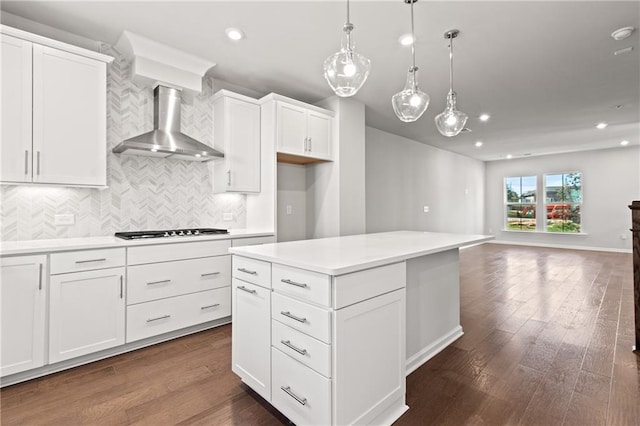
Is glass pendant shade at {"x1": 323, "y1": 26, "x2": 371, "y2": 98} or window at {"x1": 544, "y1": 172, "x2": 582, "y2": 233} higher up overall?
glass pendant shade at {"x1": 323, "y1": 26, "x2": 371, "y2": 98}

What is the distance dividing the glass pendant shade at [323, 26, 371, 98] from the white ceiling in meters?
0.63

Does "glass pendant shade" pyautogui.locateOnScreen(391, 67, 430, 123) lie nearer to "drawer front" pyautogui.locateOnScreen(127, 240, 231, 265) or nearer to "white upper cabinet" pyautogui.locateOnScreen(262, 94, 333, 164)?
"white upper cabinet" pyautogui.locateOnScreen(262, 94, 333, 164)

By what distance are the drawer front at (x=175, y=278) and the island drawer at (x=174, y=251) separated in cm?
4

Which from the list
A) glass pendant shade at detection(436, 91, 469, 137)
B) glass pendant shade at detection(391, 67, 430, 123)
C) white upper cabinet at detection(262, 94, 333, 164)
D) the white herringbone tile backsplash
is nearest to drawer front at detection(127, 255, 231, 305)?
the white herringbone tile backsplash

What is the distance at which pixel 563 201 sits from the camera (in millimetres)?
8594

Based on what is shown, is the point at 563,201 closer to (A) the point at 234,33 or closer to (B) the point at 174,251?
(A) the point at 234,33

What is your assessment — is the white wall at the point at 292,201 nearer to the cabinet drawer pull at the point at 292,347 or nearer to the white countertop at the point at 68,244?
the white countertop at the point at 68,244

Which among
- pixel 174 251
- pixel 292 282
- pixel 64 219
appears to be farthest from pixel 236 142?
pixel 292 282

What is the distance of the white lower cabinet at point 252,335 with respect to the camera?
174 cm

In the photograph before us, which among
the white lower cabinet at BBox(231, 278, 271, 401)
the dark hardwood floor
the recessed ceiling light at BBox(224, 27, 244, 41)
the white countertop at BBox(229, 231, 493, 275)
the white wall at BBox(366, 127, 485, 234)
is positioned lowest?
the dark hardwood floor

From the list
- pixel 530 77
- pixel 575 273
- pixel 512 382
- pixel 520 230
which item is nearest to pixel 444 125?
pixel 530 77

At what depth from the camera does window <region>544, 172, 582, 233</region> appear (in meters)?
8.38

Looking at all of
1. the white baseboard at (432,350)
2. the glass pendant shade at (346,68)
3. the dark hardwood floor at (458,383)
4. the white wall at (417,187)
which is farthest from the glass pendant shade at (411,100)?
the white wall at (417,187)

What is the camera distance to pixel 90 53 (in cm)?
250
